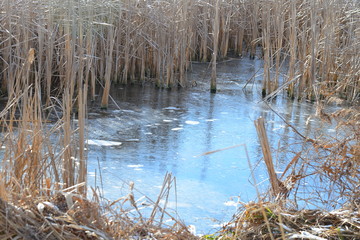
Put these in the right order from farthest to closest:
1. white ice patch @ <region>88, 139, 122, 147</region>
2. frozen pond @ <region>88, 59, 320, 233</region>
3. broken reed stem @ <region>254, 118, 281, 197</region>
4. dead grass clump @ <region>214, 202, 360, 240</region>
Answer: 1. white ice patch @ <region>88, 139, 122, 147</region>
2. frozen pond @ <region>88, 59, 320, 233</region>
3. broken reed stem @ <region>254, 118, 281, 197</region>
4. dead grass clump @ <region>214, 202, 360, 240</region>

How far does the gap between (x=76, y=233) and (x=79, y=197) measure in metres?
0.15

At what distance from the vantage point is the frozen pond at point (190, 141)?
13.1ft

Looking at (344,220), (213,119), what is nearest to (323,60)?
(213,119)

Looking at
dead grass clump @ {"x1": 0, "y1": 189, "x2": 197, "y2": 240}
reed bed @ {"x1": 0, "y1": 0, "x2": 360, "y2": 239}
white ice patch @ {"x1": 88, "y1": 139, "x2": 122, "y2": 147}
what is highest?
reed bed @ {"x1": 0, "y1": 0, "x2": 360, "y2": 239}

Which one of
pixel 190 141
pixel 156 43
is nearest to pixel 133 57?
pixel 156 43

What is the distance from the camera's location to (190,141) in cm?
562

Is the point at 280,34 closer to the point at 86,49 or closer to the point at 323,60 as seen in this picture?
the point at 323,60

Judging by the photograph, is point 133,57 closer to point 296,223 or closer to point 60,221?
point 296,223

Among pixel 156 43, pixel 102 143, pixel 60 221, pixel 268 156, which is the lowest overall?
pixel 102 143

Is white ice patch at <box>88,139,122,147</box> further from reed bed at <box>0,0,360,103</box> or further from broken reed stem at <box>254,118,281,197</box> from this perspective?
broken reed stem at <box>254,118,281,197</box>

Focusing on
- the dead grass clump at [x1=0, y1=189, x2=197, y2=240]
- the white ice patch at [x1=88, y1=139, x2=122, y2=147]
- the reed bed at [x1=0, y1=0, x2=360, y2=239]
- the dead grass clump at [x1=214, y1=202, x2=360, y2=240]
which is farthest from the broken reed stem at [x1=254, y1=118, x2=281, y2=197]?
the white ice patch at [x1=88, y1=139, x2=122, y2=147]

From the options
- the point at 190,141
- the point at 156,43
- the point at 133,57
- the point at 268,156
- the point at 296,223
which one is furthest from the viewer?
the point at 133,57

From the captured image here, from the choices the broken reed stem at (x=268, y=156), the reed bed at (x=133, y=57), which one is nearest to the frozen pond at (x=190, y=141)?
the broken reed stem at (x=268, y=156)

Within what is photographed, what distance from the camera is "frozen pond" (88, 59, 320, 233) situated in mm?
4008
